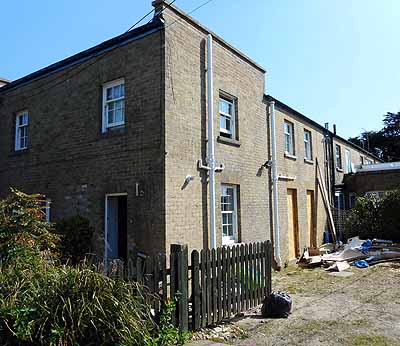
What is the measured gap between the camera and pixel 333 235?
64.8 feet

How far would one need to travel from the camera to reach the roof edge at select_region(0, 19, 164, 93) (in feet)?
33.3

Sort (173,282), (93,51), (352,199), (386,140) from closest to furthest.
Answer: (173,282) → (93,51) → (352,199) → (386,140)

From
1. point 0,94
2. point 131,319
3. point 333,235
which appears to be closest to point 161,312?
point 131,319

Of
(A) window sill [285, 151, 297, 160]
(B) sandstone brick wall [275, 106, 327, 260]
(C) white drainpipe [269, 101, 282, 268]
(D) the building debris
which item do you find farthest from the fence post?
(A) window sill [285, 151, 297, 160]

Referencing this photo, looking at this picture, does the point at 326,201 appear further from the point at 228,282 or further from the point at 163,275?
the point at 163,275

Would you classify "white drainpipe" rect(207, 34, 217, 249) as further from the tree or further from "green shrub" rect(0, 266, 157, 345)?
the tree

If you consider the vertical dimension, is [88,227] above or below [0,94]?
below

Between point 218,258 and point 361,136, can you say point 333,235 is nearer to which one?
point 218,258

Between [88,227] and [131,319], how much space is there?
6.23 m

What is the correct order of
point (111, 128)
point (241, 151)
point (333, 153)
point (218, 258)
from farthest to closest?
point (333, 153) < point (241, 151) < point (111, 128) < point (218, 258)

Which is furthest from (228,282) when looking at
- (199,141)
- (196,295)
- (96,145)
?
(96,145)

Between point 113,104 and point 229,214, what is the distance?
4931 mm

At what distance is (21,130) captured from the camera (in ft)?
47.1

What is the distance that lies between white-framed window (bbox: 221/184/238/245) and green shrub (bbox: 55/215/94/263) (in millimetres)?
3976
